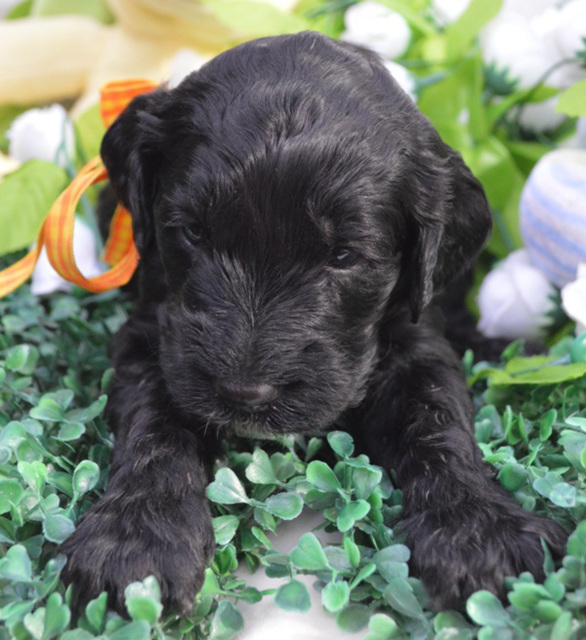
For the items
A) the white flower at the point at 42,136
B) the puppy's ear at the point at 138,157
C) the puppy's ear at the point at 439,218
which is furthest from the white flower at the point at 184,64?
the puppy's ear at the point at 439,218

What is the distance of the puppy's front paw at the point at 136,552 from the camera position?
1334 millimetres

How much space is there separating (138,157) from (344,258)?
1.88 ft

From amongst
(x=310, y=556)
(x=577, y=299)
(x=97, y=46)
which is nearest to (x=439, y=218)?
(x=577, y=299)

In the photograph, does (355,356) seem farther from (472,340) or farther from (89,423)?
(472,340)

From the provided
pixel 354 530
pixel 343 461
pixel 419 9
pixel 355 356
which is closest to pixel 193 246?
pixel 355 356

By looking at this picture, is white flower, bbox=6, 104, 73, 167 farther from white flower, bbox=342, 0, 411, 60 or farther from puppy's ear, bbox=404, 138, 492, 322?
puppy's ear, bbox=404, 138, 492, 322

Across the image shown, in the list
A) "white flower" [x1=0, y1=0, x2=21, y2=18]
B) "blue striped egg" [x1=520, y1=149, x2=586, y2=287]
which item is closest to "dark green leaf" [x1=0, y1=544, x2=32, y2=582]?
"blue striped egg" [x1=520, y1=149, x2=586, y2=287]

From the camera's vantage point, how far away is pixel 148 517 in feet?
4.71

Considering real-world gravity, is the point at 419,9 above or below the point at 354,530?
above

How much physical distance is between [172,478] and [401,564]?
463 mm

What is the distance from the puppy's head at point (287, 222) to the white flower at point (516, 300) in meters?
0.59

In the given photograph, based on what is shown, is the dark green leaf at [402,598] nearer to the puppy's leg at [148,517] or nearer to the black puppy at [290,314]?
the black puppy at [290,314]

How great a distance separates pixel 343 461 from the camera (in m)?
1.58

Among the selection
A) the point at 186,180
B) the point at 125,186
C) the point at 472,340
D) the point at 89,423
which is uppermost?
the point at 186,180
